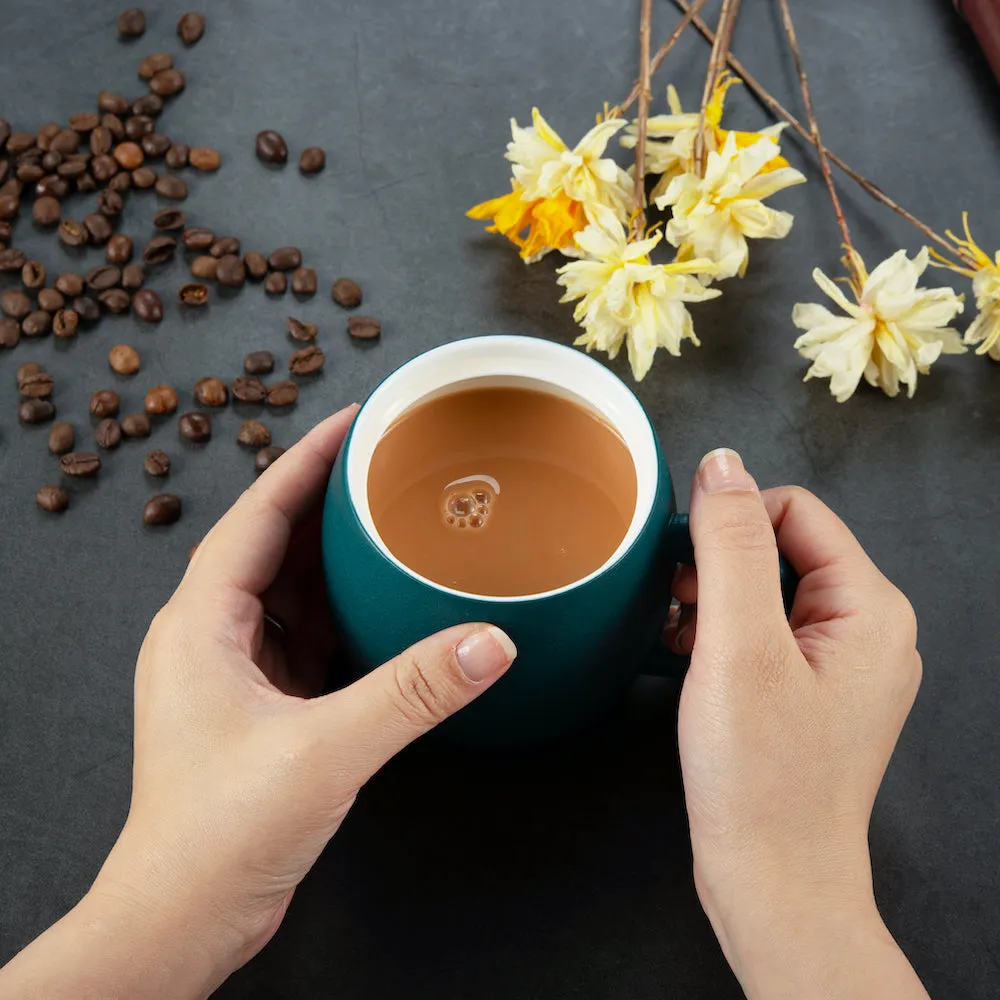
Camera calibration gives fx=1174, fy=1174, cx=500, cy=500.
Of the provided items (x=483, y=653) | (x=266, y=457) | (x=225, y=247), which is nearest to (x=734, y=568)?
(x=483, y=653)

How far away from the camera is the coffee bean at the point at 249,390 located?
4.51 feet

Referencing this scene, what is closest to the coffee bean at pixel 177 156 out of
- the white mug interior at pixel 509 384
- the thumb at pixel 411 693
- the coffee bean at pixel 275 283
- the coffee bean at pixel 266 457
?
the coffee bean at pixel 275 283

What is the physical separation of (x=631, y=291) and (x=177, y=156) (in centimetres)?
67

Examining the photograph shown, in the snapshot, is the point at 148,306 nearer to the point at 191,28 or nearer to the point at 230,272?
the point at 230,272

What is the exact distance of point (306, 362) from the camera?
1398 mm

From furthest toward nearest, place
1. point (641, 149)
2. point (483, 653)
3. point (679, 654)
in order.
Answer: point (641, 149), point (679, 654), point (483, 653)

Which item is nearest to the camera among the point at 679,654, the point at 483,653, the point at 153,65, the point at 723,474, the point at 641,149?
the point at 483,653

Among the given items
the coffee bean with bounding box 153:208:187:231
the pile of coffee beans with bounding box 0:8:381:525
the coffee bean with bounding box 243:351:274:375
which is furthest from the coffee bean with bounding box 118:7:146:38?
the coffee bean with bounding box 243:351:274:375

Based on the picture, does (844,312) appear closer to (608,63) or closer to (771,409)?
(771,409)

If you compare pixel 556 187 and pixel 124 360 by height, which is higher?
pixel 556 187

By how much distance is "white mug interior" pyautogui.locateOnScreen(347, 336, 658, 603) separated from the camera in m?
0.90

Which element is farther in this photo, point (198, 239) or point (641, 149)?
point (198, 239)

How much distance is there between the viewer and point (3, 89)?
1.57 meters

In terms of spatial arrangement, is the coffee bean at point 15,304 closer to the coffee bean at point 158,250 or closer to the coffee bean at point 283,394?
the coffee bean at point 158,250
